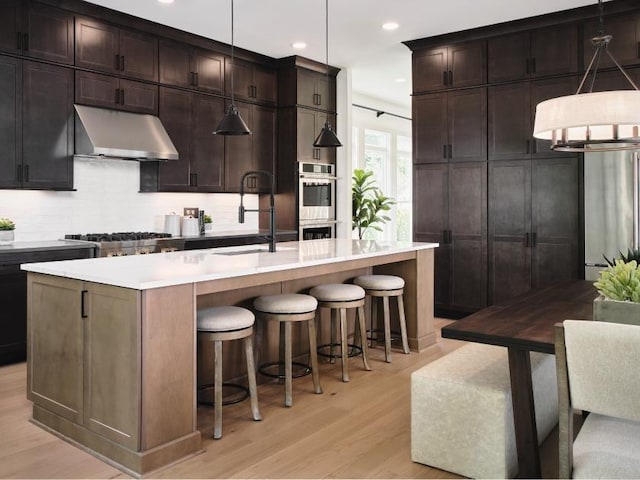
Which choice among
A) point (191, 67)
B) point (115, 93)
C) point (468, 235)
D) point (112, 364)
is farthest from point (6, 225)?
point (468, 235)

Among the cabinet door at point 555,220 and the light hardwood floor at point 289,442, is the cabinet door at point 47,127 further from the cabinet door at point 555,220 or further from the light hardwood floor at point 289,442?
the cabinet door at point 555,220

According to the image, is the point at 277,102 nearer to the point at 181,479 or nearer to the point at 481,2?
the point at 481,2

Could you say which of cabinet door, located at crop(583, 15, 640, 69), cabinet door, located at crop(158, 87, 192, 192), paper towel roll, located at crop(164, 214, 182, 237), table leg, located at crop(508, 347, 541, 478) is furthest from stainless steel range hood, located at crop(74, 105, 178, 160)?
cabinet door, located at crop(583, 15, 640, 69)

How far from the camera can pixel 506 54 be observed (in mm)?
5574

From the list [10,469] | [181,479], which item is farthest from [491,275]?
[10,469]

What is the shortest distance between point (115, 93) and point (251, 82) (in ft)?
5.79

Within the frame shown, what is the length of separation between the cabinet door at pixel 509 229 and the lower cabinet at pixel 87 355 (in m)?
4.08

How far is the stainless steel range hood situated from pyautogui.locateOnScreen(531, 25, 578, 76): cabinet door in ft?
11.7

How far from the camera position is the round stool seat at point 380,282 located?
4.31 meters

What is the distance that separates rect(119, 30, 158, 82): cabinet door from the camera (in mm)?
5281

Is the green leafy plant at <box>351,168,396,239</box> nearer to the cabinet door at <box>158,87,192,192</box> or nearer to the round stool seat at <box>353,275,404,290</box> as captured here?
the cabinet door at <box>158,87,192,192</box>

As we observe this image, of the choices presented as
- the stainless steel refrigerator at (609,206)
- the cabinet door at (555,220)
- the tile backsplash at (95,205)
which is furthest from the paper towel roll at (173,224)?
the stainless steel refrigerator at (609,206)

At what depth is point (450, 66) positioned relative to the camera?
19.4 feet

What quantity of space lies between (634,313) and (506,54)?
13.9 feet
